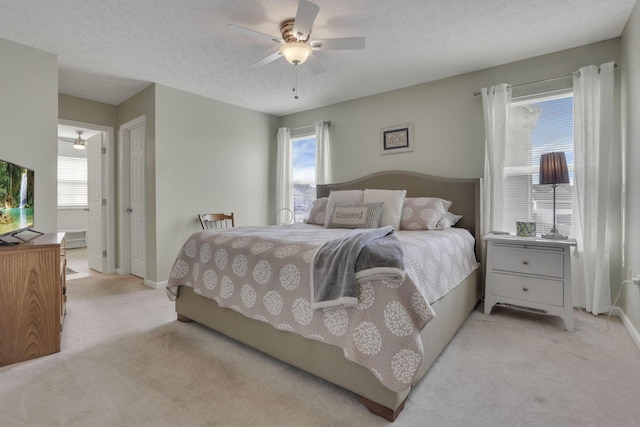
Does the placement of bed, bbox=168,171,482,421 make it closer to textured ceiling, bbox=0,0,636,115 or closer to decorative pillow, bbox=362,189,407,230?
decorative pillow, bbox=362,189,407,230

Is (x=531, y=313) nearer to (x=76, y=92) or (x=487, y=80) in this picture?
(x=487, y=80)

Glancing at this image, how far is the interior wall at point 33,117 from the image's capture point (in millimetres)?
2762

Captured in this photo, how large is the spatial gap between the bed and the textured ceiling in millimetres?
1306

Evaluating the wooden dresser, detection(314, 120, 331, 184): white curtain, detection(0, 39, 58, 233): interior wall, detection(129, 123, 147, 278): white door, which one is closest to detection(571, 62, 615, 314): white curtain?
detection(314, 120, 331, 184): white curtain

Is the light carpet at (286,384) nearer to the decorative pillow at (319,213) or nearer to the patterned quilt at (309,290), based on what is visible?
→ the patterned quilt at (309,290)

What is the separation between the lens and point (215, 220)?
422 cm

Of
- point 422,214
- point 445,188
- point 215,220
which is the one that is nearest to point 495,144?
point 445,188

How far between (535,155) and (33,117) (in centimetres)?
484

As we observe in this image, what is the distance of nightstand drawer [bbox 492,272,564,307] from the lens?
250cm

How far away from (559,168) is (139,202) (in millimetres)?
4724

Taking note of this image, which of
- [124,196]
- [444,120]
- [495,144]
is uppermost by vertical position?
[444,120]

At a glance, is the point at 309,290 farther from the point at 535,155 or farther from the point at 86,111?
the point at 86,111

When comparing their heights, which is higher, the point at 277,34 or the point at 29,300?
the point at 277,34

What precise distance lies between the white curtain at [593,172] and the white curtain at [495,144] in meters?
0.56
